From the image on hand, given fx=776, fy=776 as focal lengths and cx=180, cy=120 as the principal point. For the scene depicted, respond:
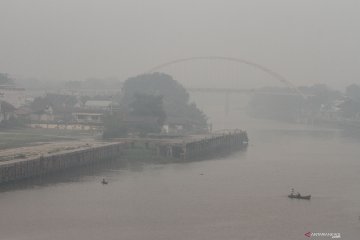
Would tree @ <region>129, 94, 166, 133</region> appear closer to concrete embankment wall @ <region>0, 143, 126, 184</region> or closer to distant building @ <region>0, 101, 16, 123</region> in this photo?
concrete embankment wall @ <region>0, 143, 126, 184</region>

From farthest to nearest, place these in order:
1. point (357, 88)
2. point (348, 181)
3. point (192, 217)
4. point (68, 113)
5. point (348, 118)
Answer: point (357, 88)
point (348, 118)
point (68, 113)
point (348, 181)
point (192, 217)

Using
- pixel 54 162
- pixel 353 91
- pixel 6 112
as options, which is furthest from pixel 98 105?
pixel 353 91

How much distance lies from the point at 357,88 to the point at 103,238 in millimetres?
101824

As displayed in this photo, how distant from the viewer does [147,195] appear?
98.1ft

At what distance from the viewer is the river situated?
23.5 metres

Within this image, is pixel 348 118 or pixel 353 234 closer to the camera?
pixel 353 234

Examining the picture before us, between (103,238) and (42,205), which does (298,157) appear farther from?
(103,238)

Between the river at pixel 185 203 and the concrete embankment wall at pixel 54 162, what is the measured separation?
2.12 ft

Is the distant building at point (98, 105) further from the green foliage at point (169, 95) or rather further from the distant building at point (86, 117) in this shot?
the green foliage at point (169, 95)

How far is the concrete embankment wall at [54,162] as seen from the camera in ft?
101

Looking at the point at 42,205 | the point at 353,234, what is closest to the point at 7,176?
the point at 42,205

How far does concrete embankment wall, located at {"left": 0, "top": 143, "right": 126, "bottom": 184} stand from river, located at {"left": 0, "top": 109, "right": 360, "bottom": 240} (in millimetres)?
648

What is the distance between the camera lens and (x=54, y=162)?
114 feet

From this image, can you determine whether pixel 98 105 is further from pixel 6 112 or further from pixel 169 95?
pixel 6 112
